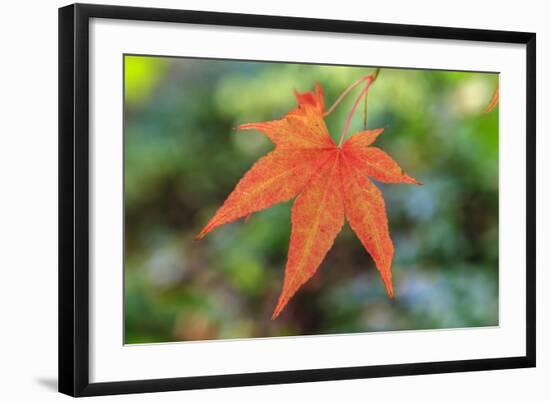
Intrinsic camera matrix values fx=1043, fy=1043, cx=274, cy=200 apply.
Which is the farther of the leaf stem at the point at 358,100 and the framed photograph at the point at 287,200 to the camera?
the leaf stem at the point at 358,100

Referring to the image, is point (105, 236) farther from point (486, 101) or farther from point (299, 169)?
point (486, 101)

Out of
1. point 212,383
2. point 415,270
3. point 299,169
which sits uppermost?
point 299,169

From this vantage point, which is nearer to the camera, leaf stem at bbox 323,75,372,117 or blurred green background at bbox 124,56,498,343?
blurred green background at bbox 124,56,498,343

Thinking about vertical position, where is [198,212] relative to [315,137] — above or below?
below

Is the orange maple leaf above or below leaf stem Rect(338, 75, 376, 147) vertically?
below

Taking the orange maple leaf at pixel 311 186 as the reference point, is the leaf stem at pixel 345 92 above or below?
above

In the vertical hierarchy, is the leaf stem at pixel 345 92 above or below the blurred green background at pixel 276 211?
above

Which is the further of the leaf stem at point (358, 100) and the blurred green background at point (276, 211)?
the leaf stem at point (358, 100)

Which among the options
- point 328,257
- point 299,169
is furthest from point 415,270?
point 299,169
